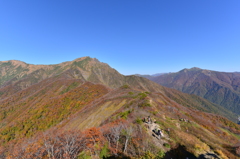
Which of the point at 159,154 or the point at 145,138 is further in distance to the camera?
the point at 145,138

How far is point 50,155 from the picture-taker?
418 inches

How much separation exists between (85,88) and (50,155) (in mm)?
66217

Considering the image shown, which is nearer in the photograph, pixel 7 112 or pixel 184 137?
pixel 184 137

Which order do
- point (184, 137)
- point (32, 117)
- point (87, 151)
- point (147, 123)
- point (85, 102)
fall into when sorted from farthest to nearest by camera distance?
point (85, 102) → point (32, 117) → point (147, 123) → point (184, 137) → point (87, 151)

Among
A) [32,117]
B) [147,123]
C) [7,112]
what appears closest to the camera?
[147,123]

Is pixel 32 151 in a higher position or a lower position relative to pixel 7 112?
higher

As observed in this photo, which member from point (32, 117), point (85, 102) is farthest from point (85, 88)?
point (32, 117)

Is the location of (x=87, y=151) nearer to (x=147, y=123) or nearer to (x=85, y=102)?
(x=147, y=123)

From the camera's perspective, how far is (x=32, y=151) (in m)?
10.8

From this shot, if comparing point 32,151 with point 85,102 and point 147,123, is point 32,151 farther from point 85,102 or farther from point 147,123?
point 85,102

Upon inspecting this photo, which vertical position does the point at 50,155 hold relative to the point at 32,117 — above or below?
above

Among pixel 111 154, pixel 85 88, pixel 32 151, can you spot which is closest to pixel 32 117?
pixel 85 88

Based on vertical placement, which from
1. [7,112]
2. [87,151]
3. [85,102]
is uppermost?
[87,151]

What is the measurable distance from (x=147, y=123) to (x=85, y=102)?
48.1 meters
